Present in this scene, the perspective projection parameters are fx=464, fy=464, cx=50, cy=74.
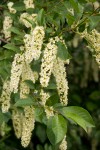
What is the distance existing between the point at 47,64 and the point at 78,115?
326mm

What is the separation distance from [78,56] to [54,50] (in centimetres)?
377

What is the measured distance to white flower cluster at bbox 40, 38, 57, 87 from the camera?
96.2 inches

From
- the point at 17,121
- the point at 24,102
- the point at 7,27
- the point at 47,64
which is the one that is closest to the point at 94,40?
the point at 47,64

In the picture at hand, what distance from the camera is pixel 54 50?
250 cm

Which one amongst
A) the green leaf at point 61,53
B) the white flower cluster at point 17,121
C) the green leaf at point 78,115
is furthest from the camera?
the white flower cluster at point 17,121

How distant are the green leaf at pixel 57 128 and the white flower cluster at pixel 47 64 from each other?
190 mm

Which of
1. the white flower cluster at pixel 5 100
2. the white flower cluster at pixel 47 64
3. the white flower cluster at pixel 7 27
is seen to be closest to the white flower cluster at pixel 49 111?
the white flower cluster at pixel 47 64

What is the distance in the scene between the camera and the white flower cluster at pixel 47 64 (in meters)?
2.44

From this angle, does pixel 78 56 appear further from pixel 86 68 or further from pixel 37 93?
pixel 37 93

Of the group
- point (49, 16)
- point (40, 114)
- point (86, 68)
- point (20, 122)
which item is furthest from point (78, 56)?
point (40, 114)

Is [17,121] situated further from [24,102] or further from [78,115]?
[78,115]

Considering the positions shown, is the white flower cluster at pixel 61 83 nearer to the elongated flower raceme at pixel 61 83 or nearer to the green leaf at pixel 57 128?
the elongated flower raceme at pixel 61 83

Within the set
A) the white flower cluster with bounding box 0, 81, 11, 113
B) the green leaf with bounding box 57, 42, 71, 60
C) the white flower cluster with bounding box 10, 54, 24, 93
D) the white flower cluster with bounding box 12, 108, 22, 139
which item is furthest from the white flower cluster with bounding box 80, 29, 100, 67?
the white flower cluster with bounding box 12, 108, 22, 139

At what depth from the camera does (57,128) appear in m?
2.40
